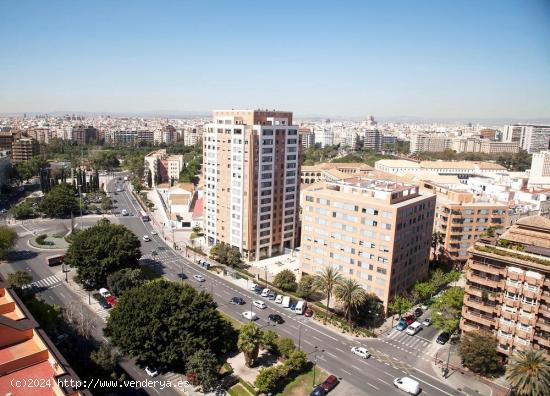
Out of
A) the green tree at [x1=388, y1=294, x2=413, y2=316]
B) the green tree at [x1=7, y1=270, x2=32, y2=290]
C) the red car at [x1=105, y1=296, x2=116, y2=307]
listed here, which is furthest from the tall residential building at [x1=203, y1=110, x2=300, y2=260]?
the green tree at [x1=7, y1=270, x2=32, y2=290]

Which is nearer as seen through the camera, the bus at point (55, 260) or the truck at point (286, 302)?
the truck at point (286, 302)

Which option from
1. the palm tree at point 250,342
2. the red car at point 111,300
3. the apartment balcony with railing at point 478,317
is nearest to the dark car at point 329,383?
the palm tree at point 250,342

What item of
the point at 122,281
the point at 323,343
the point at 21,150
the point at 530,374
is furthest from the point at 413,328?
the point at 21,150

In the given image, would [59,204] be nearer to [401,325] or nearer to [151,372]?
[151,372]

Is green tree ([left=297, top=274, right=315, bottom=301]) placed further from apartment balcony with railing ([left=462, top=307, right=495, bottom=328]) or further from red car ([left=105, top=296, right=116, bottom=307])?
red car ([left=105, top=296, right=116, bottom=307])

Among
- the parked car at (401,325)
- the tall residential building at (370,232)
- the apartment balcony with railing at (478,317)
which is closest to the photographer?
the apartment balcony with railing at (478,317)

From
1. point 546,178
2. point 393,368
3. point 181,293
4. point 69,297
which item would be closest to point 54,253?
point 69,297

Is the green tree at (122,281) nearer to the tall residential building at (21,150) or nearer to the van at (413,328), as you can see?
the van at (413,328)
